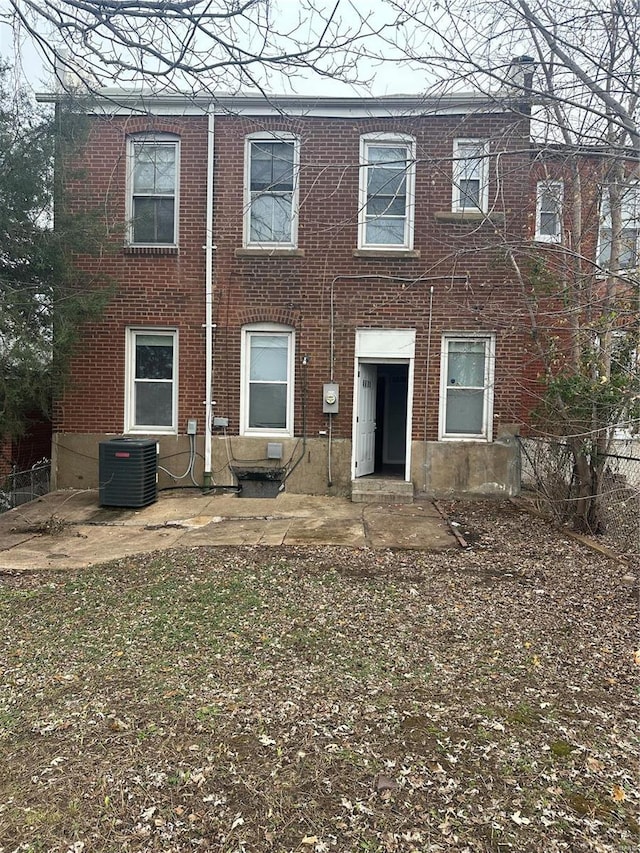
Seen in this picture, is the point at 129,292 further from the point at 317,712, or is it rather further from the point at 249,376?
the point at 317,712

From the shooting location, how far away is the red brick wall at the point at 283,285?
380 inches

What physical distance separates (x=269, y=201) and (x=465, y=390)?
4.64 metres

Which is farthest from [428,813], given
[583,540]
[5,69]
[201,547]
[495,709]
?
[5,69]

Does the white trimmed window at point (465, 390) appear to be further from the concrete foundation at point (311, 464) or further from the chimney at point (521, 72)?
the chimney at point (521, 72)

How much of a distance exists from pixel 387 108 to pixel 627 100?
184 inches

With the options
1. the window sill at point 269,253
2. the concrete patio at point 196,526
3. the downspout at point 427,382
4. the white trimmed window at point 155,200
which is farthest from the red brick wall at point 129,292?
the downspout at point 427,382

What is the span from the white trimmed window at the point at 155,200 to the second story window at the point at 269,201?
1.28 metres

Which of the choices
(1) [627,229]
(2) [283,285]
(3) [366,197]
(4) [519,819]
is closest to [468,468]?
(2) [283,285]

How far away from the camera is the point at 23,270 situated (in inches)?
334

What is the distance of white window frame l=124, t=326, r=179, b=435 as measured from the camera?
10070 millimetres

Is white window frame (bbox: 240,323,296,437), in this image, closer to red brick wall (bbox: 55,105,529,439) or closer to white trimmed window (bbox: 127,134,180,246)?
red brick wall (bbox: 55,105,529,439)

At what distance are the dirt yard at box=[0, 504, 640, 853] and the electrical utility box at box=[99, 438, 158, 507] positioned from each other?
3184 millimetres

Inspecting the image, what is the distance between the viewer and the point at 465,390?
991 cm

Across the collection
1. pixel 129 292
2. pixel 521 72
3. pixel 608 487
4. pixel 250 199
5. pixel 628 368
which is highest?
pixel 250 199
